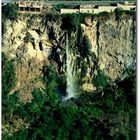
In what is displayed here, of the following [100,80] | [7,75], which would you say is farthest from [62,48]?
[7,75]

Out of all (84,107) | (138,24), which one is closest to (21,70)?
(84,107)

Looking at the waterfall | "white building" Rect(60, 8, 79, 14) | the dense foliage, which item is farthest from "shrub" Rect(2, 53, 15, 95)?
"white building" Rect(60, 8, 79, 14)

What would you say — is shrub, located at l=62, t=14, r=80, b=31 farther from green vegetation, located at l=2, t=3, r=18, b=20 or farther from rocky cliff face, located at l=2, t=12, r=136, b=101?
green vegetation, located at l=2, t=3, r=18, b=20

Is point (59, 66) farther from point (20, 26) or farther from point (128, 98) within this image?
point (128, 98)

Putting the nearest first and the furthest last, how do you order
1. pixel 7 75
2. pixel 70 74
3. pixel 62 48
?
pixel 7 75 → pixel 70 74 → pixel 62 48

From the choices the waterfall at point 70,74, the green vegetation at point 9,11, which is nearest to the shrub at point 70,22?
the waterfall at point 70,74

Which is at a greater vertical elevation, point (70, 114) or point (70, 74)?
point (70, 74)

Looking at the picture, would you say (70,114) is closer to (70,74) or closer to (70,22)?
(70,74)
